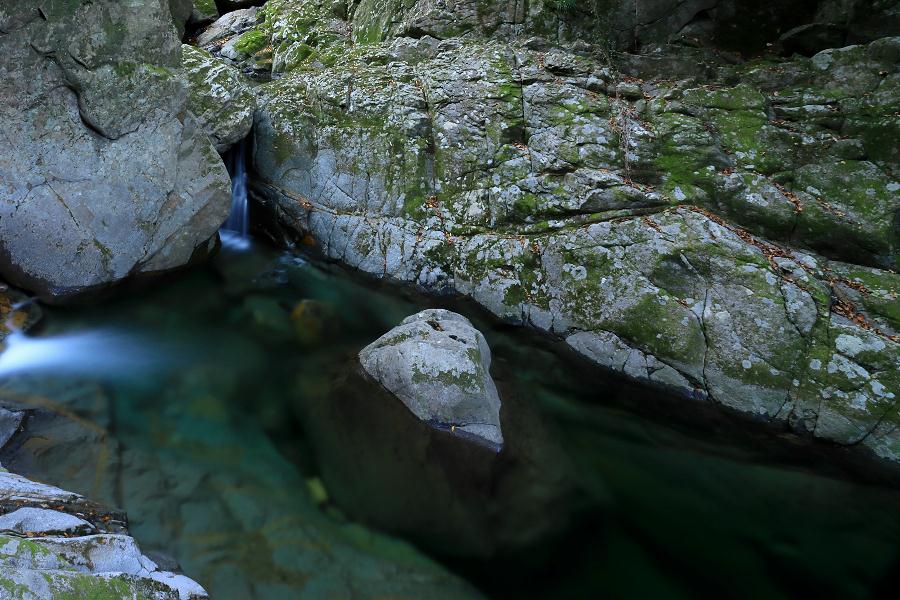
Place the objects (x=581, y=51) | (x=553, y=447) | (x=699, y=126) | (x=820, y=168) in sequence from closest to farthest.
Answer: (x=553, y=447), (x=820, y=168), (x=699, y=126), (x=581, y=51)

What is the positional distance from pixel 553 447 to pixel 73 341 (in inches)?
270

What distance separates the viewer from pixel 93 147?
7.66 m

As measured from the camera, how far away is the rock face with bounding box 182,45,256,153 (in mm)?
9539

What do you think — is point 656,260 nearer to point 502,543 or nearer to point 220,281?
point 502,543

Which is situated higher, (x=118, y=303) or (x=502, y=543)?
(x=118, y=303)

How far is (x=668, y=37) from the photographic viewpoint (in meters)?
10.9

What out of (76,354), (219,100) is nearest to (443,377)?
(76,354)

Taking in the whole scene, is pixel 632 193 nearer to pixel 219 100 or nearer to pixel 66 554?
pixel 219 100

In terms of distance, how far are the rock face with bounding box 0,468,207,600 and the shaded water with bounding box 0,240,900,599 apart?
0.65m

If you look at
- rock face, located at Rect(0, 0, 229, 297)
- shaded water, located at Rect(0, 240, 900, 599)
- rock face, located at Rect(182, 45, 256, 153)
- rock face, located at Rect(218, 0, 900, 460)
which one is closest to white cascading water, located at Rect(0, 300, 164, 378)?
shaded water, located at Rect(0, 240, 900, 599)

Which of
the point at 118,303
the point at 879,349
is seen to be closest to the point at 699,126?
the point at 879,349

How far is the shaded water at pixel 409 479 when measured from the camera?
4.63 metres

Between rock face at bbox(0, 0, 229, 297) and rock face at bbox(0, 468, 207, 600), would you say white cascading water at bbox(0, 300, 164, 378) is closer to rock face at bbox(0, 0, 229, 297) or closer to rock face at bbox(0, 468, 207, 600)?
rock face at bbox(0, 0, 229, 297)

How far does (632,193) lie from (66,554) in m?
8.33
